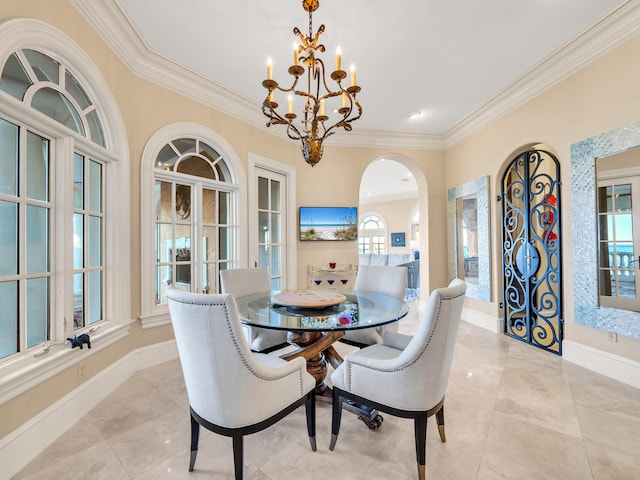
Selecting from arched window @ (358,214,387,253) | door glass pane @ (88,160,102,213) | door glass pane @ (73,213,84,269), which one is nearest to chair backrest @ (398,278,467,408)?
door glass pane @ (73,213,84,269)

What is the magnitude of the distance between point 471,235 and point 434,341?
10.8ft

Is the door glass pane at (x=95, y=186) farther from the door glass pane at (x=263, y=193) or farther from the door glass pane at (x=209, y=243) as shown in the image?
the door glass pane at (x=263, y=193)

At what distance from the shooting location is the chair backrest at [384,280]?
2691 mm

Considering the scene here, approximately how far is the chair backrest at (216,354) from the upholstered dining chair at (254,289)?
73 centimetres

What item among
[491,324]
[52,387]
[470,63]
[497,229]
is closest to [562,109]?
[470,63]

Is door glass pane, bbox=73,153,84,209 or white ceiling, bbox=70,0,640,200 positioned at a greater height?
white ceiling, bbox=70,0,640,200

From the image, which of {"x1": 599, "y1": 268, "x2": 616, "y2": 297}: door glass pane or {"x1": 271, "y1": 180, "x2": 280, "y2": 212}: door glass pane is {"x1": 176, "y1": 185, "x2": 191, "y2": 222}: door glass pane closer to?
{"x1": 271, "y1": 180, "x2": 280, "y2": 212}: door glass pane

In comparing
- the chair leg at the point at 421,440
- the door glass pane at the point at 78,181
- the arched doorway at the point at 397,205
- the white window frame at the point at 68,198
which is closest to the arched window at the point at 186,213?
the white window frame at the point at 68,198

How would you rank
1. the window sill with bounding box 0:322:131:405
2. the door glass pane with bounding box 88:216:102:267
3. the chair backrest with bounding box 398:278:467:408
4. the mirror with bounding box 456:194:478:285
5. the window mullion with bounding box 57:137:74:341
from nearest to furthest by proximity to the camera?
1. the chair backrest with bounding box 398:278:467:408
2. the window sill with bounding box 0:322:131:405
3. the window mullion with bounding box 57:137:74:341
4. the door glass pane with bounding box 88:216:102:267
5. the mirror with bounding box 456:194:478:285

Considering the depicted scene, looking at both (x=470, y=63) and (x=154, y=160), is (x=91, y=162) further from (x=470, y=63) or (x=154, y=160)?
(x=470, y=63)

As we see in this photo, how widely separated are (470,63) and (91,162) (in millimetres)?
3447

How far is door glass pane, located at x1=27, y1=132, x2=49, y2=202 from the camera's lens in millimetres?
1754

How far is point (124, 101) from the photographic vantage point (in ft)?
8.38

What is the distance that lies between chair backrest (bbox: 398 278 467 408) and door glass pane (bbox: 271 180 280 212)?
3.11m
